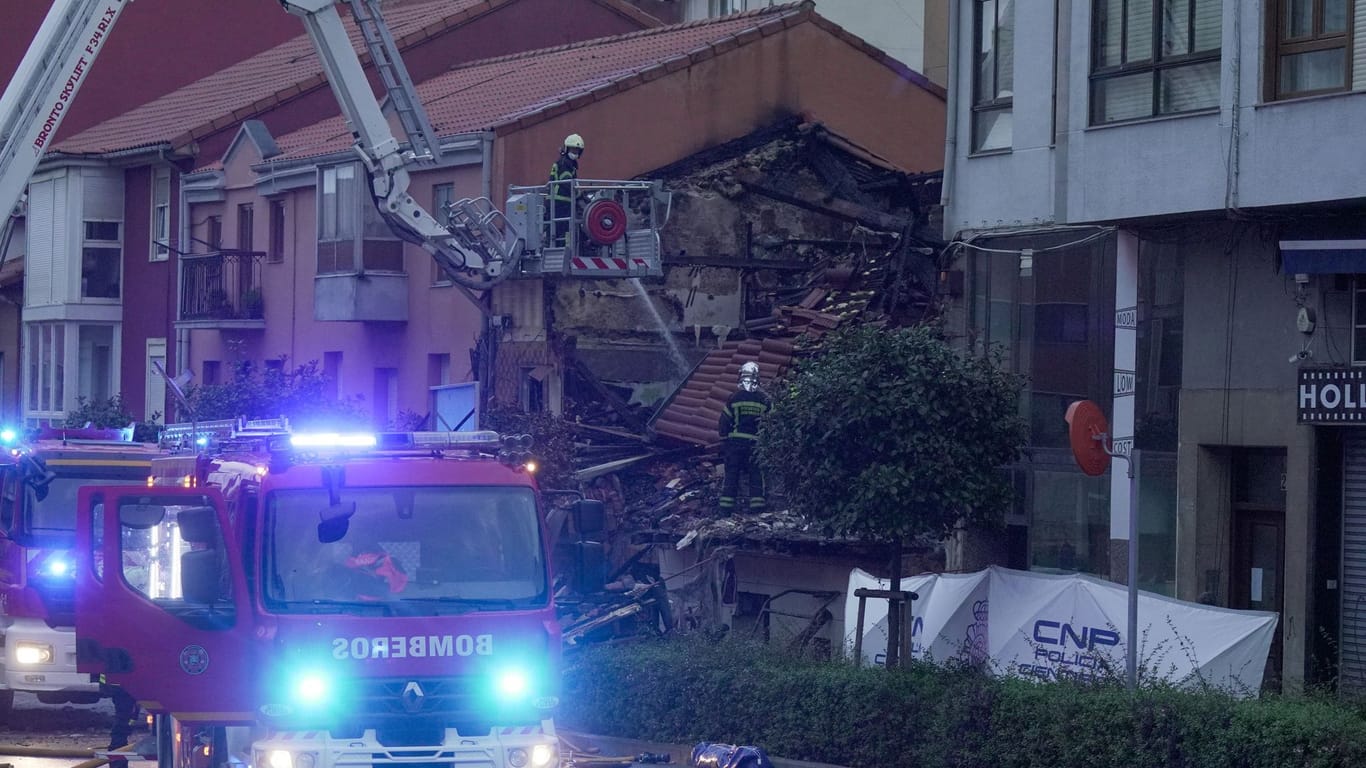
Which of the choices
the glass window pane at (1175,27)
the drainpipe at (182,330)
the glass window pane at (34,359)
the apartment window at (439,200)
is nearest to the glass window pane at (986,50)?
the glass window pane at (1175,27)

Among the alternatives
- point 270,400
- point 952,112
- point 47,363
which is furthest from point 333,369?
point 952,112

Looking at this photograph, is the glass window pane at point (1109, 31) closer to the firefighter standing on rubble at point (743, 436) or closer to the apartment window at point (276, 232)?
the firefighter standing on rubble at point (743, 436)

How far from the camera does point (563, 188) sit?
27.9 meters

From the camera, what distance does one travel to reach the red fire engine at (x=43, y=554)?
53.2 feet

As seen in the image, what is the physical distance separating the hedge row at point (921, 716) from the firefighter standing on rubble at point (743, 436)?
5.21 m

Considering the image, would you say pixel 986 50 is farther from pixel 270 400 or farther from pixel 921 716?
pixel 270 400

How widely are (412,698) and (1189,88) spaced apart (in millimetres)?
10529

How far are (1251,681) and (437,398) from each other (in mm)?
17846

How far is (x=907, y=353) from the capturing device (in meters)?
17.0

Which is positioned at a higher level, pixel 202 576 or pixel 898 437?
pixel 898 437

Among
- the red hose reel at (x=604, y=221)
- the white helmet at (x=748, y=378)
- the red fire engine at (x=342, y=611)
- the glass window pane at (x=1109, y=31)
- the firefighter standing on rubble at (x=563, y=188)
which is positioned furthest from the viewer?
the red hose reel at (x=604, y=221)

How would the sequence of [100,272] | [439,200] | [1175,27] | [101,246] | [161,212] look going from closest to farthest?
[1175,27], [439,200], [161,212], [101,246], [100,272]

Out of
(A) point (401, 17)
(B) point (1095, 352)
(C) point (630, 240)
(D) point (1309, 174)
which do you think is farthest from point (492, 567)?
(A) point (401, 17)

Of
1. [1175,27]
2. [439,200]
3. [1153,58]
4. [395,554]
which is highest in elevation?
[1175,27]
